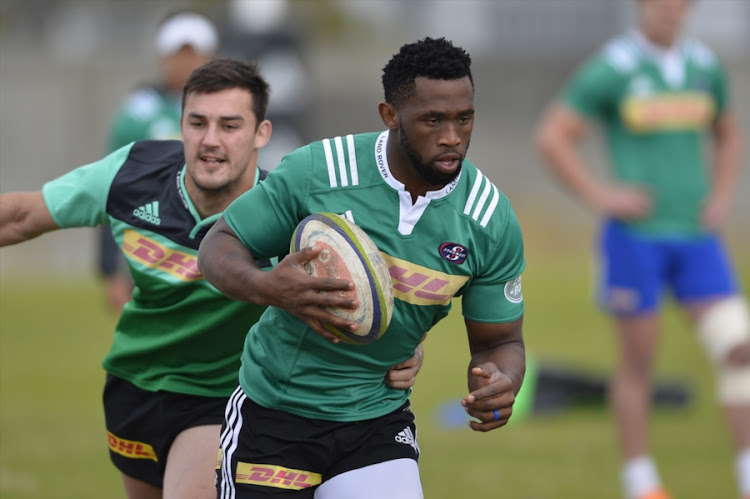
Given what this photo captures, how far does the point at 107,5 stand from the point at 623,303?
24740 millimetres

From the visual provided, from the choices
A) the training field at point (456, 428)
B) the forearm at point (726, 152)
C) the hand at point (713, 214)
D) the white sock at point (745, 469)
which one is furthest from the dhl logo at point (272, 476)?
the forearm at point (726, 152)

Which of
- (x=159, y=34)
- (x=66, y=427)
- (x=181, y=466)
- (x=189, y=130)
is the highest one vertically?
(x=159, y=34)

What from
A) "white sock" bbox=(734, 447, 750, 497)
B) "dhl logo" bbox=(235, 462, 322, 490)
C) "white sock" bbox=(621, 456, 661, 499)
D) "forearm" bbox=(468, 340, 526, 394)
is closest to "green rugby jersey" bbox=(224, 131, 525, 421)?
"forearm" bbox=(468, 340, 526, 394)

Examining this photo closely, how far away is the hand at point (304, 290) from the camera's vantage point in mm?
3781

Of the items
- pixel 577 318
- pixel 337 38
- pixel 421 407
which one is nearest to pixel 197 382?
pixel 421 407

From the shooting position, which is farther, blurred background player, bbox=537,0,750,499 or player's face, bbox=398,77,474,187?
blurred background player, bbox=537,0,750,499

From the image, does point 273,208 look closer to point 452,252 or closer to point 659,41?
point 452,252

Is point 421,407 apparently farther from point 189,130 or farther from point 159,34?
point 189,130

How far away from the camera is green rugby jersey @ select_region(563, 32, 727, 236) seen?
7.77m

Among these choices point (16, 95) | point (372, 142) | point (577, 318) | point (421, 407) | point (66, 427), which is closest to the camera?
point (372, 142)

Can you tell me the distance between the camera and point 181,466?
16.0 feet

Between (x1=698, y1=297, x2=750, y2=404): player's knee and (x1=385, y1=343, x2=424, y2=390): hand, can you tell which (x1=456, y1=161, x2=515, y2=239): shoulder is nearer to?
(x1=385, y1=343, x2=424, y2=390): hand

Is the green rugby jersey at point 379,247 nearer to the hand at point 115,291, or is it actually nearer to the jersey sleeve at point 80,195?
the jersey sleeve at point 80,195

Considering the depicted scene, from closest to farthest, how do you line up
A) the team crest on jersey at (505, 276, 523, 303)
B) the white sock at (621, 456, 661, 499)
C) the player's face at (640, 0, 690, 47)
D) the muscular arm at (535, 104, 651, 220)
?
1. the team crest on jersey at (505, 276, 523, 303)
2. the white sock at (621, 456, 661, 499)
3. the player's face at (640, 0, 690, 47)
4. the muscular arm at (535, 104, 651, 220)
